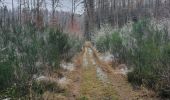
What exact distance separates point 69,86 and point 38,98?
2.80 metres

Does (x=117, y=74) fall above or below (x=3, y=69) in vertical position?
below

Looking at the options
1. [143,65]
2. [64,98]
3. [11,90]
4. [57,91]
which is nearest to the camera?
[11,90]

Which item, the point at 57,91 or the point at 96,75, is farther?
the point at 96,75

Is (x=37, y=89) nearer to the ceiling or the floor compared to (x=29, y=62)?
nearer to the floor

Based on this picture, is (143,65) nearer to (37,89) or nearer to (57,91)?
(57,91)

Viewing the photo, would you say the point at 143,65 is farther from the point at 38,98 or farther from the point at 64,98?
the point at 38,98

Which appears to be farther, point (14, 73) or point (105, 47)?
point (105, 47)

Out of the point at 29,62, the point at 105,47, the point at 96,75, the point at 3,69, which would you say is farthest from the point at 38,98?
the point at 105,47

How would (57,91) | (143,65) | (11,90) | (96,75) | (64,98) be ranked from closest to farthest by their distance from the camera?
(11,90) < (64,98) < (57,91) < (143,65) < (96,75)

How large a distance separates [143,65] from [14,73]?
4077 millimetres

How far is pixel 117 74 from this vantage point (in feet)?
37.7

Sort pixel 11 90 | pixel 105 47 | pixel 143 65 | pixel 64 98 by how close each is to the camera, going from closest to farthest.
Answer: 1. pixel 11 90
2. pixel 64 98
3. pixel 143 65
4. pixel 105 47

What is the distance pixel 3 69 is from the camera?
6.77 metres

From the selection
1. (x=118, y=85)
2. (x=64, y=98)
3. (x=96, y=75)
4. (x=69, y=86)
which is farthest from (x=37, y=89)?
(x=96, y=75)
